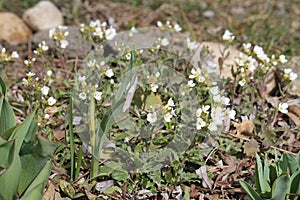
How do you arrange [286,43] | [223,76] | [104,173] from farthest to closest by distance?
[286,43] < [223,76] < [104,173]

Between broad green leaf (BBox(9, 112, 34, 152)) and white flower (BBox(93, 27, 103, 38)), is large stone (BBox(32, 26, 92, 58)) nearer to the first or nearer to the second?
white flower (BBox(93, 27, 103, 38))

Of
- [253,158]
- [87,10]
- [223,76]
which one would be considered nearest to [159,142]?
[253,158]

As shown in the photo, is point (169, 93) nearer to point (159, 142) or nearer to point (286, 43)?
point (159, 142)

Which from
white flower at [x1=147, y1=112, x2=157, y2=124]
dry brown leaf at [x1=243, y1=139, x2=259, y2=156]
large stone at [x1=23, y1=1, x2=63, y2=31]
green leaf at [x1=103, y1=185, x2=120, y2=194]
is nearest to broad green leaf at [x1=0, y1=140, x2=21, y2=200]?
green leaf at [x1=103, y1=185, x2=120, y2=194]

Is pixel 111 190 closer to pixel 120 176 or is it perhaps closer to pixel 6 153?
pixel 120 176

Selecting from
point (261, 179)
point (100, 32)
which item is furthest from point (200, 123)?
point (100, 32)

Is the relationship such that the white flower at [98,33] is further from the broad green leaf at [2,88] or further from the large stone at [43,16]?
the large stone at [43,16]

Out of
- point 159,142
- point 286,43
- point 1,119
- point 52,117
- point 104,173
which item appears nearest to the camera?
point 1,119
